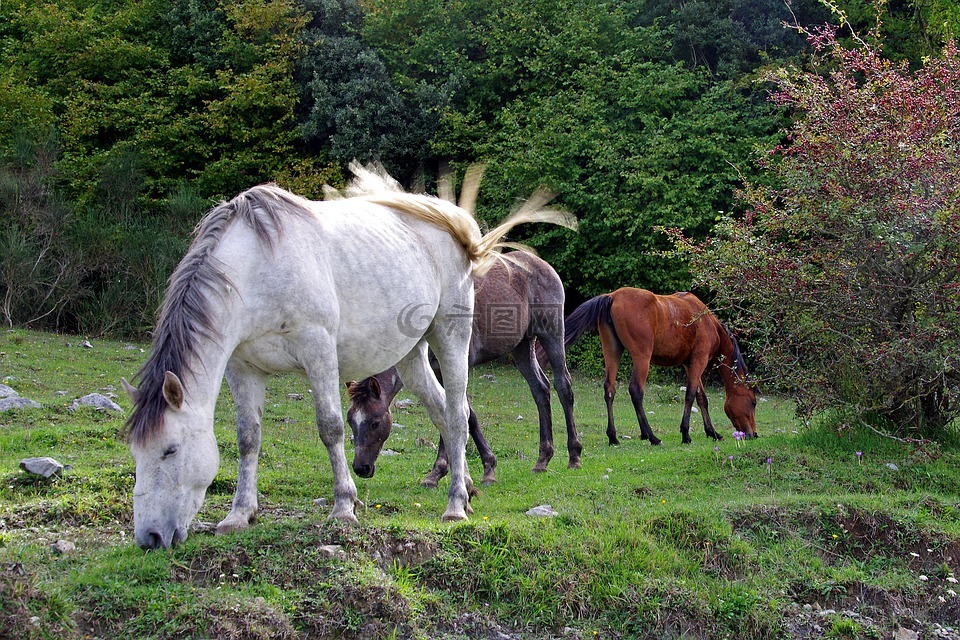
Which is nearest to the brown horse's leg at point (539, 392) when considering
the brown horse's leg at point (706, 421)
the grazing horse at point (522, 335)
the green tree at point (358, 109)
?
the grazing horse at point (522, 335)

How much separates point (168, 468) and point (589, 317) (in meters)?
7.15

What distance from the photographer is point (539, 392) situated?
8.31 m

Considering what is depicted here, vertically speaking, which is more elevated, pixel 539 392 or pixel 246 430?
pixel 246 430

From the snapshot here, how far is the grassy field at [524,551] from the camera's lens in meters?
4.08

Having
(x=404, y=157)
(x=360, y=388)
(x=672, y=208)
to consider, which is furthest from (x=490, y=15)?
(x=360, y=388)

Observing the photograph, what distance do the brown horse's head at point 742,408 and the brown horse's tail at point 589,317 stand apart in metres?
1.81

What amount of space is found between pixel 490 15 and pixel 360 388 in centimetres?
1687

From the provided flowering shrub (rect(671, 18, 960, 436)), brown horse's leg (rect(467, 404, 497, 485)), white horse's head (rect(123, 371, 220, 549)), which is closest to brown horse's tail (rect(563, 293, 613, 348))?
flowering shrub (rect(671, 18, 960, 436))

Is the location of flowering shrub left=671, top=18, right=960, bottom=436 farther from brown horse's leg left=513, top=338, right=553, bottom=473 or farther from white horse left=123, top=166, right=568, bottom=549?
white horse left=123, top=166, right=568, bottom=549

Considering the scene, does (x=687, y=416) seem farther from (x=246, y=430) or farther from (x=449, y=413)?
(x=246, y=430)

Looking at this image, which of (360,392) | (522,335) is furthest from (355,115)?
(360,392)

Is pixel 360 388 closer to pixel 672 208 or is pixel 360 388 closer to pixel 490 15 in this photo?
pixel 672 208

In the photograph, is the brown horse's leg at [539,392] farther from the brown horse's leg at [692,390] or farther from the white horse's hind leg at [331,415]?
the white horse's hind leg at [331,415]

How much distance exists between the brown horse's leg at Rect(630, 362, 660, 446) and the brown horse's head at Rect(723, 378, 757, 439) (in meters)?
1.20
